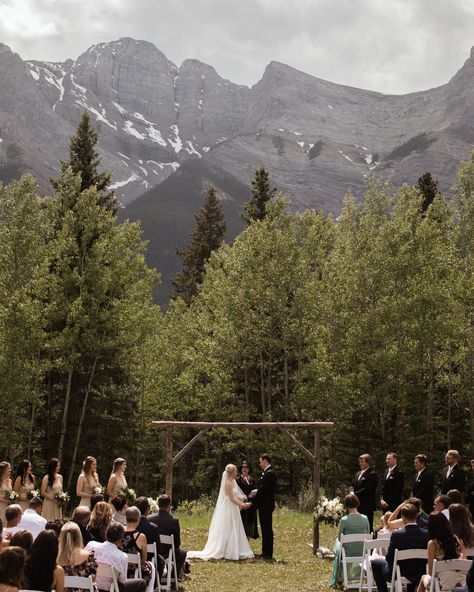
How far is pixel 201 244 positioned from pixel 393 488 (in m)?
38.2

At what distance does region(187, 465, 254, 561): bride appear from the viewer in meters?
15.2

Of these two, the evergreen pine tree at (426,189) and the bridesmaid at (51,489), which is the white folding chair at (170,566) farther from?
the evergreen pine tree at (426,189)

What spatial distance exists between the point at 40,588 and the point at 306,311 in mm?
23680

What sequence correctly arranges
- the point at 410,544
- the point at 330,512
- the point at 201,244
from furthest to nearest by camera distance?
the point at 201,244 → the point at 330,512 → the point at 410,544

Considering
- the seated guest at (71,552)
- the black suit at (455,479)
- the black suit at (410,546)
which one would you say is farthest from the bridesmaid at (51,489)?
the black suit at (455,479)

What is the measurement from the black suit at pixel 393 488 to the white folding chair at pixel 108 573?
7.51 meters

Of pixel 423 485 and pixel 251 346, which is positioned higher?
pixel 251 346

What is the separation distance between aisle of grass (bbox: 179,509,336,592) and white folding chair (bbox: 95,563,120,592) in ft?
12.2

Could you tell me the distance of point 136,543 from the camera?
32.0 ft

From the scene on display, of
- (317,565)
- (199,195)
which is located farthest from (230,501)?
(199,195)

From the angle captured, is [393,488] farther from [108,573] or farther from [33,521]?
[108,573]

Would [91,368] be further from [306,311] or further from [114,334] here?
[306,311]

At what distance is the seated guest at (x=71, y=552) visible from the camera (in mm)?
8227

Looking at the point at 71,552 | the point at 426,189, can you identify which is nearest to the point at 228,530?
the point at 71,552
